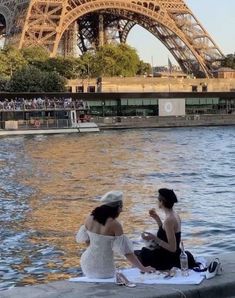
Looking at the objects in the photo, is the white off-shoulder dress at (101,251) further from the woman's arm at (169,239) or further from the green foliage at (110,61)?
the green foliage at (110,61)

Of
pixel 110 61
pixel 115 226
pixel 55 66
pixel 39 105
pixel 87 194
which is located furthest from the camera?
pixel 110 61

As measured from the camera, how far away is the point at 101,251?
818cm

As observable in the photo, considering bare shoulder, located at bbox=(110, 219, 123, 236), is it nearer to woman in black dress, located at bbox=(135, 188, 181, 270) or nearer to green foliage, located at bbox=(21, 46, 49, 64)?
woman in black dress, located at bbox=(135, 188, 181, 270)

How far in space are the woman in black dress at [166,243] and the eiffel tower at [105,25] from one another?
77030mm

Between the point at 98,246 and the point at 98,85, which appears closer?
the point at 98,246

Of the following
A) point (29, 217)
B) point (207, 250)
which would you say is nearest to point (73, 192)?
point (29, 217)

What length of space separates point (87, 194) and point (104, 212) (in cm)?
1429

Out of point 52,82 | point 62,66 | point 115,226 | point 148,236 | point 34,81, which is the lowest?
point 148,236

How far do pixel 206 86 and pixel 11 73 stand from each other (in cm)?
2569

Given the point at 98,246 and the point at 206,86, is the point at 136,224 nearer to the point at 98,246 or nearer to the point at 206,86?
the point at 98,246

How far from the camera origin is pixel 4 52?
294 feet

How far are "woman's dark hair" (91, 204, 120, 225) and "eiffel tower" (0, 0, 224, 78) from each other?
77704 millimetres

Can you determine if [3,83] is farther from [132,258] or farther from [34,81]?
[132,258]

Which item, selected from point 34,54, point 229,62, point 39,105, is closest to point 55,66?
point 34,54
